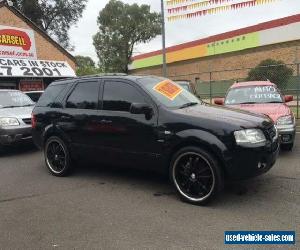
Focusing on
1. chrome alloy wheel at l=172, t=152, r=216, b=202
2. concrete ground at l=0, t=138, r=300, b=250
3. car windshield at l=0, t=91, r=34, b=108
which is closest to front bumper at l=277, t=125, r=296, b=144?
concrete ground at l=0, t=138, r=300, b=250

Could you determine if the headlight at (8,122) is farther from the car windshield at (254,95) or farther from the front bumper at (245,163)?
the front bumper at (245,163)

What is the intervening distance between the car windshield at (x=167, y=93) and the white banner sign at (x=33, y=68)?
47.7 feet

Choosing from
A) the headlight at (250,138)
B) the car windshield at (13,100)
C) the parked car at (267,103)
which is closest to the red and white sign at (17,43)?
the car windshield at (13,100)

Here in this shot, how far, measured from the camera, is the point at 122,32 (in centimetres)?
4953

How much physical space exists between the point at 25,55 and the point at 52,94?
15.5 m

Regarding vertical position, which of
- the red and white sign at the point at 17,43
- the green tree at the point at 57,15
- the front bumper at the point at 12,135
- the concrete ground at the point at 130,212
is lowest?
the concrete ground at the point at 130,212

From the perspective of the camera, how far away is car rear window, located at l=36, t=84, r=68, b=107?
681 centimetres

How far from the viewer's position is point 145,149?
212 inches

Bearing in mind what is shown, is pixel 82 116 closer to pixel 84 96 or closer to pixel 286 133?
pixel 84 96

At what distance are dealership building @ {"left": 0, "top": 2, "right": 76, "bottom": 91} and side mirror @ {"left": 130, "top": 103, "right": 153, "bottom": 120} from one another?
49.4 ft

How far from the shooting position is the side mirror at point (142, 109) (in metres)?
5.23

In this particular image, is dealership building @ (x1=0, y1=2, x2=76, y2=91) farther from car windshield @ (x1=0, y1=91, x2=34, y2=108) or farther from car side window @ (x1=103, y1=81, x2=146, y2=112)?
car side window @ (x1=103, y1=81, x2=146, y2=112)

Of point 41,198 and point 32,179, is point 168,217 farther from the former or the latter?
point 32,179

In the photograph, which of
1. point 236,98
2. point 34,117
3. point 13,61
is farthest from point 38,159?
point 13,61
